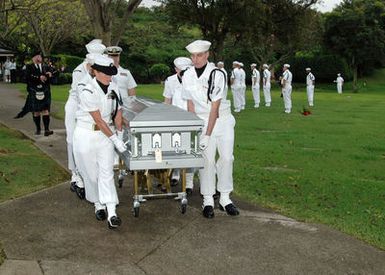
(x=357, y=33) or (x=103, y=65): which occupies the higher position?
(x=357, y=33)

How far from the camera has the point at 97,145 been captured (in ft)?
20.2

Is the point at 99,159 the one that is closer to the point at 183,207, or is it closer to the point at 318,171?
the point at 183,207

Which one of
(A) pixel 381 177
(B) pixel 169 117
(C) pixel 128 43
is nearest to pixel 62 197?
(B) pixel 169 117

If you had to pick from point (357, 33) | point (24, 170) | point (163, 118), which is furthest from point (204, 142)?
point (357, 33)

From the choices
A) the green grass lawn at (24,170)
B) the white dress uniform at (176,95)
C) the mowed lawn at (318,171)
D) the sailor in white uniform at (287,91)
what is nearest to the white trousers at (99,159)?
the green grass lawn at (24,170)

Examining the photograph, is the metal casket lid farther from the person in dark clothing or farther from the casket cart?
the person in dark clothing

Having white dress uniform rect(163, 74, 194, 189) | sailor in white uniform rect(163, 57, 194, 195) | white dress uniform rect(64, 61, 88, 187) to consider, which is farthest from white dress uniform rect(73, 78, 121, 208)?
white dress uniform rect(163, 74, 194, 189)

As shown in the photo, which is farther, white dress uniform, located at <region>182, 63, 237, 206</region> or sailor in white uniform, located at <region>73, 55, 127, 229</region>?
white dress uniform, located at <region>182, 63, 237, 206</region>

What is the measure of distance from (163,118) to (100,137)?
709mm

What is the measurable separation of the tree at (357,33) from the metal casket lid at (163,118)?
151 feet

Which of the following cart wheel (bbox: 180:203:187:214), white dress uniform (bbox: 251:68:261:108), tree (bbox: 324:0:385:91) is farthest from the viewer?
tree (bbox: 324:0:385:91)

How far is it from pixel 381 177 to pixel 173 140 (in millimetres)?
4976

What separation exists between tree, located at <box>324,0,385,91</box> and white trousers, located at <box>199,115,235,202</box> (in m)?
45.6

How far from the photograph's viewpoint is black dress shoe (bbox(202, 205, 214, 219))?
661 centimetres
